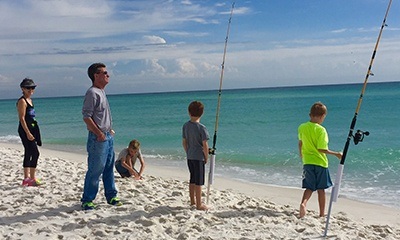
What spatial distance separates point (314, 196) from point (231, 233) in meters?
4.20

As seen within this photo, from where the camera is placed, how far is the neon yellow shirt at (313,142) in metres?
5.43

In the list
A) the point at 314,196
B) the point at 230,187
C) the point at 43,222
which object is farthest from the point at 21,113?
the point at 314,196

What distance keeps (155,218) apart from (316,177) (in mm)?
2140

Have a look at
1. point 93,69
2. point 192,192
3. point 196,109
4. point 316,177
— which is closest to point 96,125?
point 93,69

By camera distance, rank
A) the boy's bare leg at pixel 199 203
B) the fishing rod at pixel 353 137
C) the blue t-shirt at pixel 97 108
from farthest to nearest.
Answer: the boy's bare leg at pixel 199 203 → the blue t-shirt at pixel 97 108 → the fishing rod at pixel 353 137

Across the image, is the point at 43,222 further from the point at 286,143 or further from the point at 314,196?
the point at 286,143

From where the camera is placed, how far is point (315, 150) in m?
5.51

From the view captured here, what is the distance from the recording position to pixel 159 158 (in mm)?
14688

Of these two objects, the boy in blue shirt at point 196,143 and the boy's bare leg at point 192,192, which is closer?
the boy in blue shirt at point 196,143

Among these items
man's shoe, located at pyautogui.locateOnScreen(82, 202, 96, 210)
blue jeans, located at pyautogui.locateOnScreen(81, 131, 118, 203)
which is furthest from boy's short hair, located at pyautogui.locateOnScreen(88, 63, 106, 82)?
man's shoe, located at pyautogui.locateOnScreen(82, 202, 96, 210)

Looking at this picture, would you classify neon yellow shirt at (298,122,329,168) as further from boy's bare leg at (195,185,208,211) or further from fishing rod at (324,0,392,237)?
boy's bare leg at (195,185,208,211)

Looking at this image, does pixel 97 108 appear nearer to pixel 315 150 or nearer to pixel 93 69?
pixel 93 69

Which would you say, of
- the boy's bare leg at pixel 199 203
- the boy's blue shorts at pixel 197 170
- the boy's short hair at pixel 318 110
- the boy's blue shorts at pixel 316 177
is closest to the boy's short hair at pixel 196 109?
the boy's blue shorts at pixel 197 170

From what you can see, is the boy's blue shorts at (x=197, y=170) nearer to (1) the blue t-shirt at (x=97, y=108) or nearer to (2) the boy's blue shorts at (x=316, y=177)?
(1) the blue t-shirt at (x=97, y=108)
